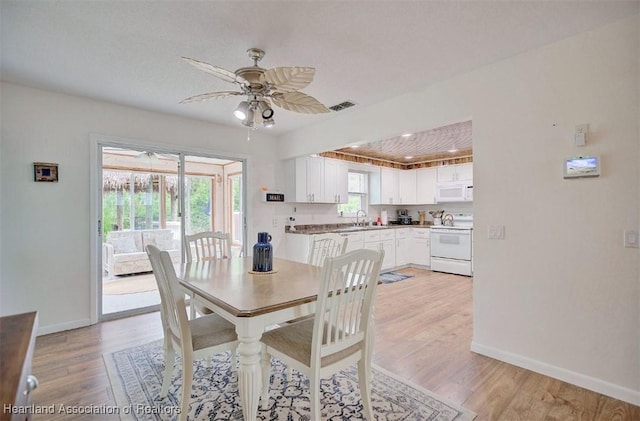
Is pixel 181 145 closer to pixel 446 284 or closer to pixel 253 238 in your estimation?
pixel 253 238

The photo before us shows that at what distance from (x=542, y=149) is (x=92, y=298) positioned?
4441mm

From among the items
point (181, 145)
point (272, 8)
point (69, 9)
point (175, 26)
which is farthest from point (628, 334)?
point (181, 145)

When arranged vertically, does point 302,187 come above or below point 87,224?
above

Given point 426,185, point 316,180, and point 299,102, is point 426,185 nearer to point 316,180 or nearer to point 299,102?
point 316,180

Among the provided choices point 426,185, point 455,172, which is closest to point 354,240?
point 426,185

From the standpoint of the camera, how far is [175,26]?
2.02m

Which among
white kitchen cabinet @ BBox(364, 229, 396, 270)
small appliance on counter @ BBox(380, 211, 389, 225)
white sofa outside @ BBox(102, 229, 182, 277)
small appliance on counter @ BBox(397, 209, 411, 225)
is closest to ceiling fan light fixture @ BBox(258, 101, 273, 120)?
white sofa outside @ BBox(102, 229, 182, 277)

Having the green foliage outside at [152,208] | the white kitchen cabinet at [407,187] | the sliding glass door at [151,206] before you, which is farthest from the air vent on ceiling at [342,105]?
the white kitchen cabinet at [407,187]

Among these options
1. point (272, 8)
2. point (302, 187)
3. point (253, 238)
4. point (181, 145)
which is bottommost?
point (253, 238)

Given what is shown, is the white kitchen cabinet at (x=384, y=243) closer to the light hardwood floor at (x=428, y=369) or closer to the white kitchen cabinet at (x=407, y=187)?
the white kitchen cabinet at (x=407, y=187)

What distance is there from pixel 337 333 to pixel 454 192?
520cm

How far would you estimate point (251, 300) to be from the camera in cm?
165

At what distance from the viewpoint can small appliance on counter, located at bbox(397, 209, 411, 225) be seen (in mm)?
7093

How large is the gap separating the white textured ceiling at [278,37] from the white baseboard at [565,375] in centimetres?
232
